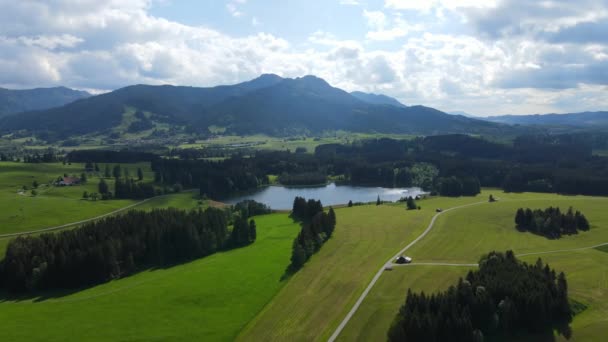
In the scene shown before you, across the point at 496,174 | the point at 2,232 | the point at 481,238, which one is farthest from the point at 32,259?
the point at 496,174

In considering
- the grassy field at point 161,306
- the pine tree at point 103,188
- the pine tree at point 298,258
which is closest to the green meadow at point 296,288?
the grassy field at point 161,306

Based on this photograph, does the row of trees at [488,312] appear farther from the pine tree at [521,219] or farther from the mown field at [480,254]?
the pine tree at [521,219]

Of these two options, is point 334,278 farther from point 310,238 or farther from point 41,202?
point 41,202

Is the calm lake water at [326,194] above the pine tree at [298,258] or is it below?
below

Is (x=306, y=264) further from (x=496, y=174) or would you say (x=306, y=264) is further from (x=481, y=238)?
(x=496, y=174)

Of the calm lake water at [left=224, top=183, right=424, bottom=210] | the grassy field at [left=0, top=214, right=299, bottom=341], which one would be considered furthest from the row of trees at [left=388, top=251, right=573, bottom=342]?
the calm lake water at [left=224, top=183, right=424, bottom=210]

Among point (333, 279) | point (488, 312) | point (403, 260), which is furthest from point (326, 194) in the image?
point (488, 312)
